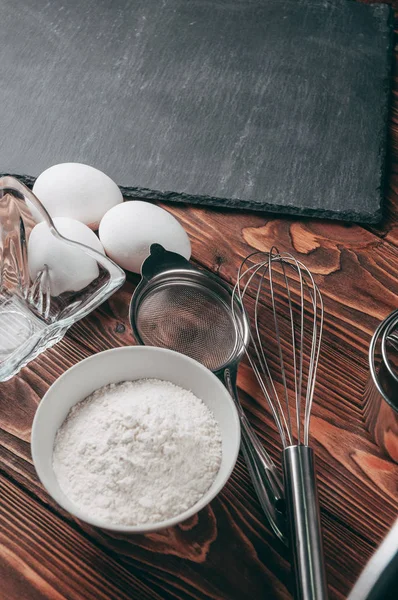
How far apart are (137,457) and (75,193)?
1.01 feet

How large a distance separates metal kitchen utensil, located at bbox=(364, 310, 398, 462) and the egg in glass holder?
0.83 ft

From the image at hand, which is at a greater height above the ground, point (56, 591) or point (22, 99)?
point (22, 99)

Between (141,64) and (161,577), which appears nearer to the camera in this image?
(161,577)

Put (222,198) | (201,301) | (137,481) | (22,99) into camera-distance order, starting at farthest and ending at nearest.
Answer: (22,99), (222,198), (201,301), (137,481)

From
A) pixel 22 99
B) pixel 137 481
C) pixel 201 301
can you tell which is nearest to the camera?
pixel 137 481

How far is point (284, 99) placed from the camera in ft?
2.95

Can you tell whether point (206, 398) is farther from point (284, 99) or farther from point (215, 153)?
point (284, 99)

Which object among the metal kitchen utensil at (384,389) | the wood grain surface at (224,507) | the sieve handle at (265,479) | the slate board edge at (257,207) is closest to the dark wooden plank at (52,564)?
the wood grain surface at (224,507)

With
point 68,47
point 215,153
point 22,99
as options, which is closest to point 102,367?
point 215,153

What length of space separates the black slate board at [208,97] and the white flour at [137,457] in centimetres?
32

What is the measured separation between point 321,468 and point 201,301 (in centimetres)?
20

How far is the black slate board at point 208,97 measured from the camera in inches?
31.9

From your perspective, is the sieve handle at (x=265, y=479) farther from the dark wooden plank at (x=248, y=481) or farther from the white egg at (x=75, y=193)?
the white egg at (x=75, y=193)

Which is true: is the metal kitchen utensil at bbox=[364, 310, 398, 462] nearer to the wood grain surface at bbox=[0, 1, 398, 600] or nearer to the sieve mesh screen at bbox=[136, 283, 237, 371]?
the wood grain surface at bbox=[0, 1, 398, 600]
